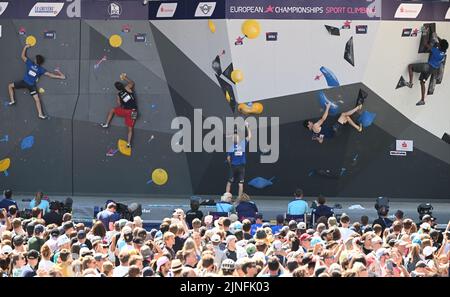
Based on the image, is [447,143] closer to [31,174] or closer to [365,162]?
[365,162]

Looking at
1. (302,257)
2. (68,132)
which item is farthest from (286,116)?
(302,257)

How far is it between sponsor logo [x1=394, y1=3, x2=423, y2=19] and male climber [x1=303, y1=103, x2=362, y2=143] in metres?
2.10

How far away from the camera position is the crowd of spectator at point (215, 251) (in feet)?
41.5

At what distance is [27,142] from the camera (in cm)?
2572

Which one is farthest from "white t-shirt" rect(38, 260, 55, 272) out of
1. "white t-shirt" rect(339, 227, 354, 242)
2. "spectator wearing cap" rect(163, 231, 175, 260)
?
"white t-shirt" rect(339, 227, 354, 242)

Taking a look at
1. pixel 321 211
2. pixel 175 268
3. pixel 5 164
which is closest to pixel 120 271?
pixel 175 268

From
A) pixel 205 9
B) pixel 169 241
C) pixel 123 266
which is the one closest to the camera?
pixel 123 266

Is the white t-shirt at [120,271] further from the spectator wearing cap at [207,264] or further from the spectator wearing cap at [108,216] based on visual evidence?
the spectator wearing cap at [108,216]

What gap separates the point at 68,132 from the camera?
2559 cm

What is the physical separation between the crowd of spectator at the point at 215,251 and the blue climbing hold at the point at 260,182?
6105mm

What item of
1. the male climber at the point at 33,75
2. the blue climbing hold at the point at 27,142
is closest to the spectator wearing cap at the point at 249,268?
the male climber at the point at 33,75

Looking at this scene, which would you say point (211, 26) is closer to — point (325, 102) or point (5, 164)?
point (325, 102)

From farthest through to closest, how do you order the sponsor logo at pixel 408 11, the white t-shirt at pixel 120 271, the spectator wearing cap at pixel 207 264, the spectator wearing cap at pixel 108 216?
the sponsor logo at pixel 408 11
the spectator wearing cap at pixel 108 216
the white t-shirt at pixel 120 271
the spectator wearing cap at pixel 207 264

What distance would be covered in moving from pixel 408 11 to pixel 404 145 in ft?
9.45
